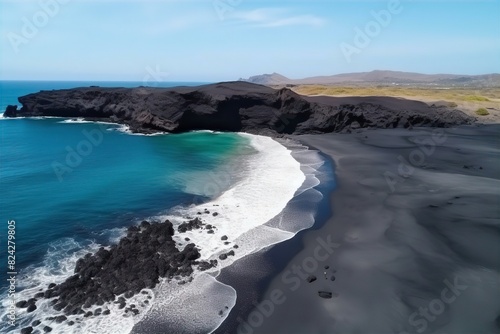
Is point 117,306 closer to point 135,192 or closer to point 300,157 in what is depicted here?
point 135,192

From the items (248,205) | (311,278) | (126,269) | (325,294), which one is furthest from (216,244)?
(325,294)

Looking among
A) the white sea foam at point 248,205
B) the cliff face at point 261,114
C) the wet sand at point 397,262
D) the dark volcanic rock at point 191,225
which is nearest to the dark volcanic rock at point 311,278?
the wet sand at point 397,262

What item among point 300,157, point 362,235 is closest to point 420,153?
point 300,157

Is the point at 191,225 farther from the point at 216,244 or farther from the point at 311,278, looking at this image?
the point at 311,278

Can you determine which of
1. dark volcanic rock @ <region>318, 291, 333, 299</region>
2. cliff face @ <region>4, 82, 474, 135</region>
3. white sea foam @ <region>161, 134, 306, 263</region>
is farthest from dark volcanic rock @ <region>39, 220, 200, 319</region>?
cliff face @ <region>4, 82, 474, 135</region>

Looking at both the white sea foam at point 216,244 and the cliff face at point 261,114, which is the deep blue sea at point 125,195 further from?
the cliff face at point 261,114

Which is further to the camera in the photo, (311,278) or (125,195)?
(125,195)

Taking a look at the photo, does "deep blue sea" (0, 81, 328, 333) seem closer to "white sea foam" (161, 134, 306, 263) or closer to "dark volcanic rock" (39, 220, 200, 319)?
"white sea foam" (161, 134, 306, 263)
